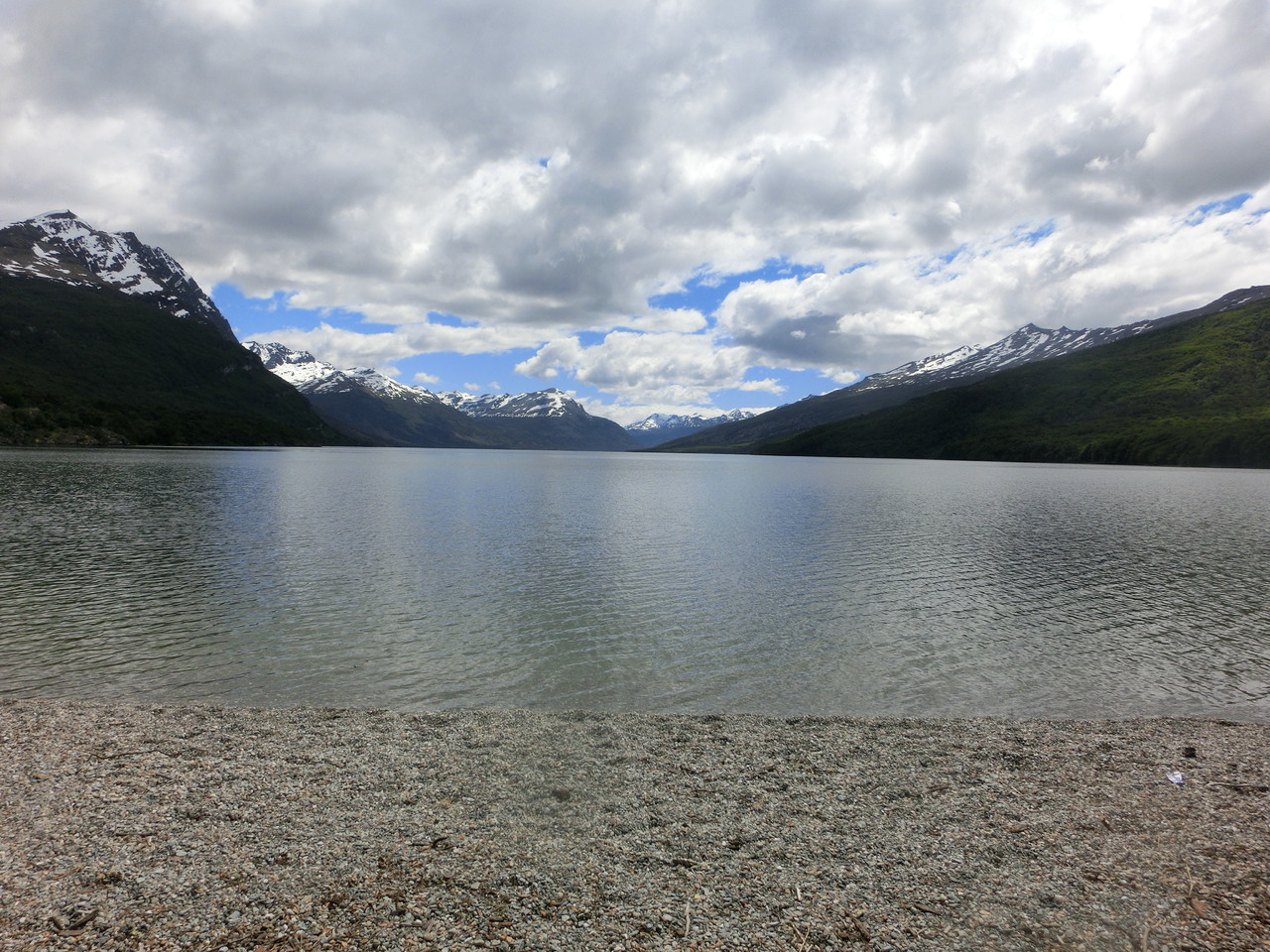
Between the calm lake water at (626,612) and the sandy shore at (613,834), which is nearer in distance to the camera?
the sandy shore at (613,834)

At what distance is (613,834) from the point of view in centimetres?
1162

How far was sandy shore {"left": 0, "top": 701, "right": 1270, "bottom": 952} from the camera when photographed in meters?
9.12

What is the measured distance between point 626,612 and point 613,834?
682 inches

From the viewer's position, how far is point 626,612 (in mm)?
28938

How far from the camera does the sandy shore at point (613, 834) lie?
912 centimetres

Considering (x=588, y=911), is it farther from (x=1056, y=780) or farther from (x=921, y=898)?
(x=1056, y=780)

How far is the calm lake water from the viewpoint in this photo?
65.9ft

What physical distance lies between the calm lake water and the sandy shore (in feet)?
9.47

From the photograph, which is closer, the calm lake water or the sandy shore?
the sandy shore

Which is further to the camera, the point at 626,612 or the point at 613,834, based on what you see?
the point at 626,612

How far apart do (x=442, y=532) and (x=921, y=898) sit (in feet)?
149

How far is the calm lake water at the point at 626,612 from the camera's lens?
65.9ft

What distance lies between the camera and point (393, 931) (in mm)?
8727

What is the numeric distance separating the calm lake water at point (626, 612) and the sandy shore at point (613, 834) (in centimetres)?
289
